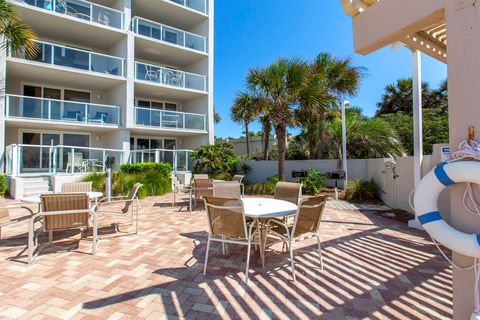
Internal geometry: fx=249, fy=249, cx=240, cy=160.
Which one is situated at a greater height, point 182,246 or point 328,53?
point 328,53

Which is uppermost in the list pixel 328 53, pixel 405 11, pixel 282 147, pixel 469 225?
pixel 328 53

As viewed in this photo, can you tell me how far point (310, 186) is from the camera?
994cm

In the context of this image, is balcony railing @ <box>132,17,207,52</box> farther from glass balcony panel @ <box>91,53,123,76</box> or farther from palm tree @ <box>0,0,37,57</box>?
palm tree @ <box>0,0,37,57</box>

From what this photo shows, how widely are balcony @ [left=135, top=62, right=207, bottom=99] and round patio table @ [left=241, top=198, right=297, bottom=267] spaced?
12112mm

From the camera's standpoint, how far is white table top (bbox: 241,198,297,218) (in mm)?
3305

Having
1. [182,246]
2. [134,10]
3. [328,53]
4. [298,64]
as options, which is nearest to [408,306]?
[182,246]

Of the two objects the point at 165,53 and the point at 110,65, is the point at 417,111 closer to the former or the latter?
the point at 110,65

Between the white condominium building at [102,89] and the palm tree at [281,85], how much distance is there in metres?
6.15

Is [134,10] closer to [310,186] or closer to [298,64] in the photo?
[298,64]

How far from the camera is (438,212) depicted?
1824 mm

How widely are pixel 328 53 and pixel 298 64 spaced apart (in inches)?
153

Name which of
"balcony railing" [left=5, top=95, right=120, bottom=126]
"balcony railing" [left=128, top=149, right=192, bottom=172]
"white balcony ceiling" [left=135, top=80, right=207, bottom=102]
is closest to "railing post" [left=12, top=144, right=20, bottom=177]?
"balcony railing" [left=5, top=95, right=120, bottom=126]

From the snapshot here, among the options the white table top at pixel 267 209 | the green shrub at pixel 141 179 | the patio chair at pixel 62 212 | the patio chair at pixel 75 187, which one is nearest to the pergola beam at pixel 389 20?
the white table top at pixel 267 209

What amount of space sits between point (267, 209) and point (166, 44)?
1386cm
